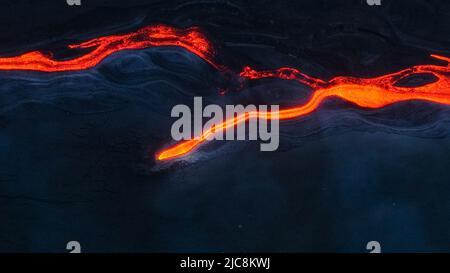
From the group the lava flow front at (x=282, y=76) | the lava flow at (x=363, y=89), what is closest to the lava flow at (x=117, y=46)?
the lava flow front at (x=282, y=76)

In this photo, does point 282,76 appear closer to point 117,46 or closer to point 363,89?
point 363,89

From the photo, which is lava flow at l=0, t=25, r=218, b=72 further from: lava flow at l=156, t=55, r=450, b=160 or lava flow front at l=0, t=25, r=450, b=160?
lava flow at l=156, t=55, r=450, b=160

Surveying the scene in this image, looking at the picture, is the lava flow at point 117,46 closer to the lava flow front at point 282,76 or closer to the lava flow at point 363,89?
the lava flow front at point 282,76

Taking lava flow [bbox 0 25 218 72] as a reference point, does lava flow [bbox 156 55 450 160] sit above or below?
below

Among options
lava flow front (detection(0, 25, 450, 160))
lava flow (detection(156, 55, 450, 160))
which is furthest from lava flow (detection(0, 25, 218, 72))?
lava flow (detection(156, 55, 450, 160))

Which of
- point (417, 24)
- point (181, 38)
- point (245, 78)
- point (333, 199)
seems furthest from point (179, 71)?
point (417, 24)
